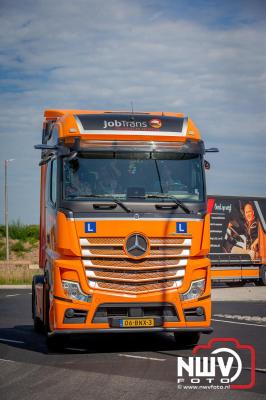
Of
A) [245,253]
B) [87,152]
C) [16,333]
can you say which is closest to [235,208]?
Result: [245,253]

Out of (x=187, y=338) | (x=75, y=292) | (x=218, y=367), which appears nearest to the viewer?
(x=218, y=367)

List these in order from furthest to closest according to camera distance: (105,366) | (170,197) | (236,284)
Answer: (236,284) < (170,197) < (105,366)

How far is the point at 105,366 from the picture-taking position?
12234 mm

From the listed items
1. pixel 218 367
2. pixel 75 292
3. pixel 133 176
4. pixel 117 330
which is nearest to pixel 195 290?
pixel 117 330

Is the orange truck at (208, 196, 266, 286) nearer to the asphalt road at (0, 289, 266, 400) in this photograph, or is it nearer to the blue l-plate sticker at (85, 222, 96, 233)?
the asphalt road at (0, 289, 266, 400)

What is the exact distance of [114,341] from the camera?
15883 mm

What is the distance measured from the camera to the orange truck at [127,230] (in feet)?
43.2

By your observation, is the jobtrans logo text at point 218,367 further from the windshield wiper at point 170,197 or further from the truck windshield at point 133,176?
the truck windshield at point 133,176

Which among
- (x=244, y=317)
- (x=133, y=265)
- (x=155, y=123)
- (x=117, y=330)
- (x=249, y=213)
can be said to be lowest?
(x=244, y=317)

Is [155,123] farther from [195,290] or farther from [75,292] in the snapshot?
[75,292]

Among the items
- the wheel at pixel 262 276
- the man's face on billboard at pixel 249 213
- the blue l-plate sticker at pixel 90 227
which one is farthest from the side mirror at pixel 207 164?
the wheel at pixel 262 276

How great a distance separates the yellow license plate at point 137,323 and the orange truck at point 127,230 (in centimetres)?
2

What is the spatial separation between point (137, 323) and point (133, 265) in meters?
0.88

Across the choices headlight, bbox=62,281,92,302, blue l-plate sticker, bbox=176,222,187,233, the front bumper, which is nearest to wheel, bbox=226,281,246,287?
the front bumper
